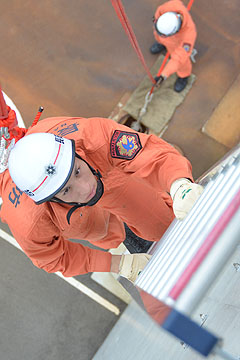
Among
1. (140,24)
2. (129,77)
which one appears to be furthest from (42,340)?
(140,24)

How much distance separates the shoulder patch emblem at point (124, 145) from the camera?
8.09 ft

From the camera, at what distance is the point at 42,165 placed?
2207 millimetres

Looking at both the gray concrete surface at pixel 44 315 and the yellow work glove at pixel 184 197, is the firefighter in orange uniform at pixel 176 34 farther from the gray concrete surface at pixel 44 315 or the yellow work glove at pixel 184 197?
the gray concrete surface at pixel 44 315

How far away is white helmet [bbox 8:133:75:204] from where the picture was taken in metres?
2.20

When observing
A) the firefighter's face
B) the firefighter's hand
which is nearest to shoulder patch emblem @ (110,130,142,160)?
the firefighter's face

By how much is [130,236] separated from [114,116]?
2016 millimetres

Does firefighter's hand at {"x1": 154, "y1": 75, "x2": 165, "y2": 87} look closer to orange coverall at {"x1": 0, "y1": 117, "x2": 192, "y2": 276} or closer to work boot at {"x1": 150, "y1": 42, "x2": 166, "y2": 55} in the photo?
work boot at {"x1": 150, "y1": 42, "x2": 166, "y2": 55}

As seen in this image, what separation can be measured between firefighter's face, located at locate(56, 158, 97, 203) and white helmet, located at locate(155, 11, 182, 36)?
2846mm

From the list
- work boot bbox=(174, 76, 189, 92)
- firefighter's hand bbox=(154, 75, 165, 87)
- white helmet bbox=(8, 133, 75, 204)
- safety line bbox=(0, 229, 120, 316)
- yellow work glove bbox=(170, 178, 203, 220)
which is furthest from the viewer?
work boot bbox=(174, 76, 189, 92)

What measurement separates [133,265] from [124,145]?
1040mm

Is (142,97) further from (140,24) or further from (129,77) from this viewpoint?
(140,24)

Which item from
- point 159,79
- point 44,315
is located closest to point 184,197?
point 159,79

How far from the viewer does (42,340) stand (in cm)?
416

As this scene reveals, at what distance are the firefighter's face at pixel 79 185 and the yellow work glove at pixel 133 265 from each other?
29.5 inches
